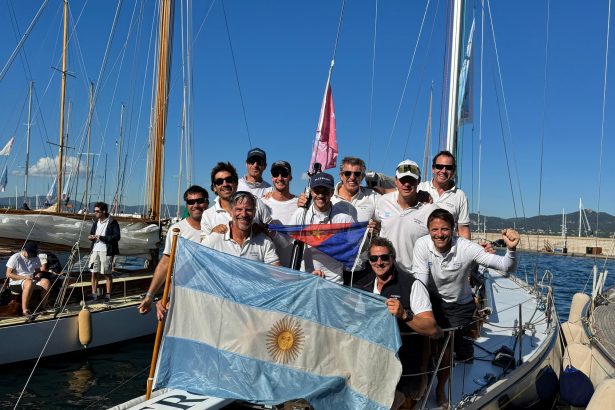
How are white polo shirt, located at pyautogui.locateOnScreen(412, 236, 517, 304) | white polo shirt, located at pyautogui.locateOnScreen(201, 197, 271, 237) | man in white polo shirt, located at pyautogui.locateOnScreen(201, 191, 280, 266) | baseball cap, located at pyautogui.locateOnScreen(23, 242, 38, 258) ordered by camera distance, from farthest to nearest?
baseball cap, located at pyautogui.locateOnScreen(23, 242, 38, 258), white polo shirt, located at pyautogui.locateOnScreen(201, 197, 271, 237), man in white polo shirt, located at pyautogui.locateOnScreen(201, 191, 280, 266), white polo shirt, located at pyautogui.locateOnScreen(412, 236, 517, 304)

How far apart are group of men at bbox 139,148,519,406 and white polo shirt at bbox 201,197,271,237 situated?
0.04ft

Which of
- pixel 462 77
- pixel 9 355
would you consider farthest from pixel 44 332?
pixel 462 77

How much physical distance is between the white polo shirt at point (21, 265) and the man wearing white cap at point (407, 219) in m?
8.18

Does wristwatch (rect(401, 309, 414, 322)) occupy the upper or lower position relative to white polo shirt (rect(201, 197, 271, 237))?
lower

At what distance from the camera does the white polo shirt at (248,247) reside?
200 inches

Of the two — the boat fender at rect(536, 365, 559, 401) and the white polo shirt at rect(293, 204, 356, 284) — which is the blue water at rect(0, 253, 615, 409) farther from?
the white polo shirt at rect(293, 204, 356, 284)

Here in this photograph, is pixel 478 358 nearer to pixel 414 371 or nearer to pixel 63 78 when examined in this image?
pixel 414 371

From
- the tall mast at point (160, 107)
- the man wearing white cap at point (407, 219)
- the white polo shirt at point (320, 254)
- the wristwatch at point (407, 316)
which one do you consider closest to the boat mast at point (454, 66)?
the man wearing white cap at point (407, 219)

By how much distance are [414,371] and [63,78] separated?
2008 centimetres

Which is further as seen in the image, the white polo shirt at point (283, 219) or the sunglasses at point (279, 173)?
the sunglasses at point (279, 173)

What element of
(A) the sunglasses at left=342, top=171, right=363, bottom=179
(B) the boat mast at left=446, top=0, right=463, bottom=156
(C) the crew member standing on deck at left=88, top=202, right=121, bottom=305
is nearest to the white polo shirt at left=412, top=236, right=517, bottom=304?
(A) the sunglasses at left=342, top=171, right=363, bottom=179

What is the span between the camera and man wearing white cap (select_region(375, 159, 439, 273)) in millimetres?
5438

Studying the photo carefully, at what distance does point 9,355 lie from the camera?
9555 mm

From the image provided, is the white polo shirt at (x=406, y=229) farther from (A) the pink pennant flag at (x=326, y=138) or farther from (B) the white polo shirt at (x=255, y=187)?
(A) the pink pennant flag at (x=326, y=138)
